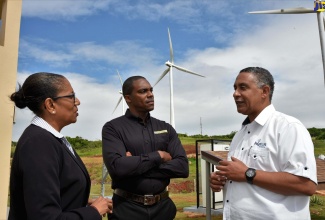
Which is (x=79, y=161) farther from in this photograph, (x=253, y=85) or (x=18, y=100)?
(x=253, y=85)

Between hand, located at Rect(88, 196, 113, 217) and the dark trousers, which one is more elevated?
hand, located at Rect(88, 196, 113, 217)

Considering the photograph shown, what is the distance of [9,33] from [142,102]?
4.36 meters

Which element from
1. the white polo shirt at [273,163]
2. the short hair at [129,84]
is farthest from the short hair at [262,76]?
the short hair at [129,84]

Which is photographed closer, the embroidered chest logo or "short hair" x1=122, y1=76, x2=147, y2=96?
the embroidered chest logo

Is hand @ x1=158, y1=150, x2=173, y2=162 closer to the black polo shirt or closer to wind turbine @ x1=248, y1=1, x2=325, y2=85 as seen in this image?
the black polo shirt

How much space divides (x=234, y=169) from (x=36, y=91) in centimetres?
156

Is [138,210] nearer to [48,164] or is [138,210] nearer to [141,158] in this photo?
[141,158]

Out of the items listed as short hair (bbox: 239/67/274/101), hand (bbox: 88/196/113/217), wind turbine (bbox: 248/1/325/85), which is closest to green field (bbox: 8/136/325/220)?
wind turbine (bbox: 248/1/325/85)

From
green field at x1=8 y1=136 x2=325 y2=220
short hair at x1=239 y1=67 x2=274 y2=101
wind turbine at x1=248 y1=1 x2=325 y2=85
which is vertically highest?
wind turbine at x1=248 y1=1 x2=325 y2=85

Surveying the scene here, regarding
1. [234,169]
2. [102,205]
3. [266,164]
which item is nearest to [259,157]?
[266,164]

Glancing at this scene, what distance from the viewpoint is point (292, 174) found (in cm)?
243

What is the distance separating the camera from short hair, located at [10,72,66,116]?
2.32 meters

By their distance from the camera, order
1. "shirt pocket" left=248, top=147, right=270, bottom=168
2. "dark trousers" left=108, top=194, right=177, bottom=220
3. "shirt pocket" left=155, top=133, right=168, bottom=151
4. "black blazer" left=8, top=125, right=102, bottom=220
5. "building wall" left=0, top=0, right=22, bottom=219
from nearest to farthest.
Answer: "black blazer" left=8, top=125, right=102, bottom=220 → "shirt pocket" left=248, top=147, right=270, bottom=168 → "dark trousers" left=108, top=194, right=177, bottom=220 → "shirt pocket" left=155, top=133, right=168, bottom=151 → "building wall" left=0, top=0, right=22, bottom=219

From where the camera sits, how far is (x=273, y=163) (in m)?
2.56
